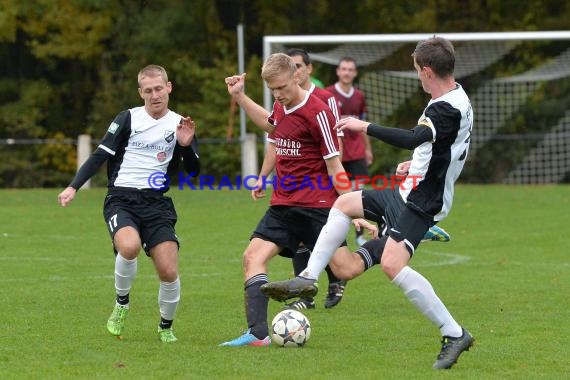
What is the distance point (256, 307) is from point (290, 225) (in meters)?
0.62

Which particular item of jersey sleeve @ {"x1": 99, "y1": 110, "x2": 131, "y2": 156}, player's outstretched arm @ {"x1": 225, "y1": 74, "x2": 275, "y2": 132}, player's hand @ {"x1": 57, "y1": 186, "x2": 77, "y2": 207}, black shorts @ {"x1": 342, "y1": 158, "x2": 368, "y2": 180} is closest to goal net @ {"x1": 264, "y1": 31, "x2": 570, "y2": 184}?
black shorts @ {"x1": 342, "y1": 158, "x2": 368, "y2": 180}

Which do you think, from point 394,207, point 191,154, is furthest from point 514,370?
point 191,154

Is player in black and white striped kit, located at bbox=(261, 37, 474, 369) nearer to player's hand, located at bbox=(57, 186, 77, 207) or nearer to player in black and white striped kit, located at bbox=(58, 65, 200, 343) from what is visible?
player in black and white striped kit, located at bbox=(58, 65, 200, 343)

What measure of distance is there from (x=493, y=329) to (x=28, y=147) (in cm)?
2208

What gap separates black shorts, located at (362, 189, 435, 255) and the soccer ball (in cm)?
83

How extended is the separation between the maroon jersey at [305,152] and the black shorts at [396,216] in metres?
0.62

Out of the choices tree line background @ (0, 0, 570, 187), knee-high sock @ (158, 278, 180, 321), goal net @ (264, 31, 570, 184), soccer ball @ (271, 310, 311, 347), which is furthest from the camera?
tree line background @ (0, 0, 570, 187)

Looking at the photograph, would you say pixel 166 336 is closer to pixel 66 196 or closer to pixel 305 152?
pixel 66 196

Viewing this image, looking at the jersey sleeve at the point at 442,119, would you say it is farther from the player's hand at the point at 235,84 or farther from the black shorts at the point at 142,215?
the black shorts at the point at 142,215

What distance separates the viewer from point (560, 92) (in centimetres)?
2489

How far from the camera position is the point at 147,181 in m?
7.38

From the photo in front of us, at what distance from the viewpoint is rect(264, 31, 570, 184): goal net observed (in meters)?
23.4

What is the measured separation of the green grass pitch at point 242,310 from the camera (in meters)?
6.40

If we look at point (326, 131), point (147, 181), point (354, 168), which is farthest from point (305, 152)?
point (354, 168)
